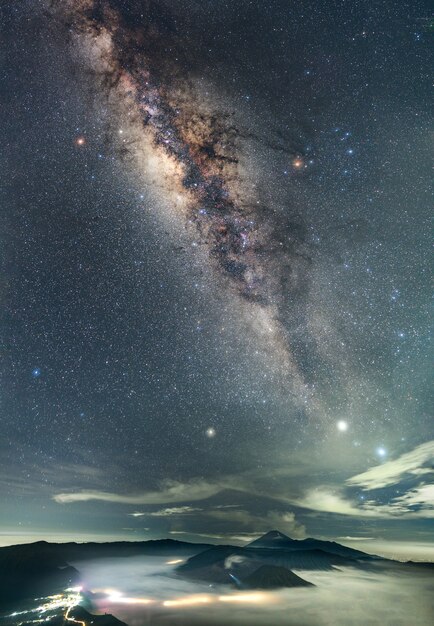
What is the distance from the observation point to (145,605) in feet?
639

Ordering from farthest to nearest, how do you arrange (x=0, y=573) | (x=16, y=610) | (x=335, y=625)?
(x=0, y=573) → (x=335, y=625) → (x=16, y=610)

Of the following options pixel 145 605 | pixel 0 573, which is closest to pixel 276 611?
pixel 145 605

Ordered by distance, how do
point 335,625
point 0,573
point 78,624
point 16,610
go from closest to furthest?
point 78,624 → point 16,610 → point 335,625 → point 0,573

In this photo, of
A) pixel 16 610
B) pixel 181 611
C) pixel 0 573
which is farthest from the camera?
pixel 0 573

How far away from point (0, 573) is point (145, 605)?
295 ft

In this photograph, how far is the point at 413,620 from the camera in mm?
191250

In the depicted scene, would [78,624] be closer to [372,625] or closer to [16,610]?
[16,610]

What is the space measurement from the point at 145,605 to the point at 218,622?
2150 inches

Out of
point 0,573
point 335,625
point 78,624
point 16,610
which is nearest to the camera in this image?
point 78,624

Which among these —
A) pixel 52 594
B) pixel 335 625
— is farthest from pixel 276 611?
pixel 52 594

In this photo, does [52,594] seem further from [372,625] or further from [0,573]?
[372,625]

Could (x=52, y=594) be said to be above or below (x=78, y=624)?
below

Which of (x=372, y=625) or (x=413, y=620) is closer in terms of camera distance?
(x=372, y=625)

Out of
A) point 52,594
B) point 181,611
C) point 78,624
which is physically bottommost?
point 181,611
